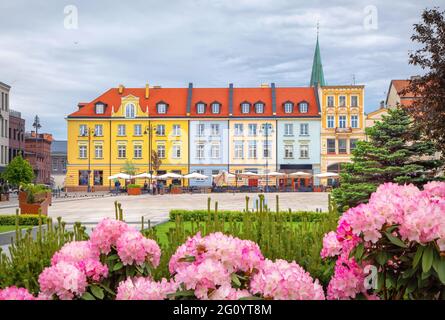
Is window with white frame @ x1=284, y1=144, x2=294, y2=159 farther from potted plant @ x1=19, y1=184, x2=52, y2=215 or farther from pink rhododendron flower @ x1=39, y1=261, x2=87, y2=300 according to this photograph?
pink rhododendron flower @ x1=39, y1=261, x2=87, y2=300

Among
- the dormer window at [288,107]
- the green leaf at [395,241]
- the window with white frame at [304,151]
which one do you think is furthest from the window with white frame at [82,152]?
the green leaf at [395,241]

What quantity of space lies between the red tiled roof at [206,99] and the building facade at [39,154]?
23.2 m

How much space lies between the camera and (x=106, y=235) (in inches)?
128

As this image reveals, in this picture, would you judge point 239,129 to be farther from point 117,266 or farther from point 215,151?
point 117,266

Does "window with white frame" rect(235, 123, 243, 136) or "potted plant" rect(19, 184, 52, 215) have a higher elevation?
"window with white frame" rect(235, 123, 243, 136)

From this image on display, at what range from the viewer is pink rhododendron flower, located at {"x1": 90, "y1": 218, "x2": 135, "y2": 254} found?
10.7ft

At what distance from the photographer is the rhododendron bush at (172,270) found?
95.2 inches

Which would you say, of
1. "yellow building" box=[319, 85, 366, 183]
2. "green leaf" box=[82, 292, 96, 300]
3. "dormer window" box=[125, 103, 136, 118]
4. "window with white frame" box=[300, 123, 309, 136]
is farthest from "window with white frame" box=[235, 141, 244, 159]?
"green leaf" box=[82, 292, 96, 300]

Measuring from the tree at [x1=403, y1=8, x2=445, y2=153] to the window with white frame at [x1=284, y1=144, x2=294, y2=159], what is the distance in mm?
42078

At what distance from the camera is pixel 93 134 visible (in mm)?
59375

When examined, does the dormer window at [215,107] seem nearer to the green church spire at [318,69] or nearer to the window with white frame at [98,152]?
the window with white frame at [98,152]

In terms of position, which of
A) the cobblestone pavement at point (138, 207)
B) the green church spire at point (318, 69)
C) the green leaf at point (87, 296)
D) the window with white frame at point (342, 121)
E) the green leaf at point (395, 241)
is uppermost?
the green church spire at point (318, 69)
